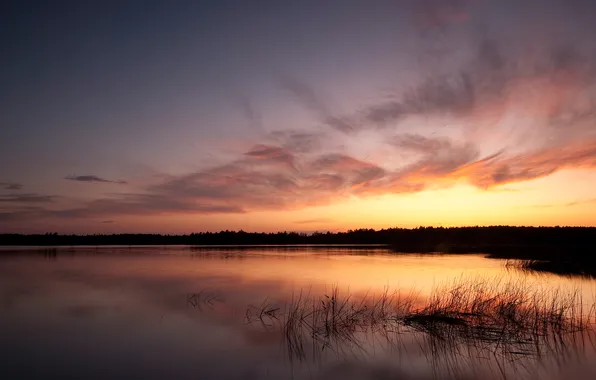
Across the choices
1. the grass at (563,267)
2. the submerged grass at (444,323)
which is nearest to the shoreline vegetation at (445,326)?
the submerged grass at (444,323)

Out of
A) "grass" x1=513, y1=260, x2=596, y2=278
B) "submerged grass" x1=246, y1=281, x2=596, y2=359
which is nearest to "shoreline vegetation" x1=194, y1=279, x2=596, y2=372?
"submerged grass" x1=246, y1=281, x2=596, y2=359

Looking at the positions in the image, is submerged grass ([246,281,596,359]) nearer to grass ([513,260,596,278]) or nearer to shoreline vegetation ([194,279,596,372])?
shoreline vegetation ([194,279,596,372])

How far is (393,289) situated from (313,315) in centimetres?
817

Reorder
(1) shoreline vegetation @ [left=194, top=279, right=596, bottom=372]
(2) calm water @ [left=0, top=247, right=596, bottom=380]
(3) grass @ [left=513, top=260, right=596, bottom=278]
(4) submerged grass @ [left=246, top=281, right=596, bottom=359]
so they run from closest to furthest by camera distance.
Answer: (2) calm water @ [left=0, top=247, right=596, bottom=380], (1) shoreline vegetation @ [left=194, top=279, right=596, bottom=372], (4) submerged grass @ [left=246, top=281, right=596, bottom=359], (3) grass @ [left=513, top=260, right=596, bottom=278]

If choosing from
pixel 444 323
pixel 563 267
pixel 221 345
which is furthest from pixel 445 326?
pixel 563 267

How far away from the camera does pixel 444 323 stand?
12539 mm

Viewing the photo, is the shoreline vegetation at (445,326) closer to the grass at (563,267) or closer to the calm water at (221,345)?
the calm water at (221,345)

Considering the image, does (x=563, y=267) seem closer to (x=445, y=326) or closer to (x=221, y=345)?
(x=445, y=326)

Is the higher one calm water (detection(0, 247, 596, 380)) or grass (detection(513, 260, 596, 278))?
grass (detection(513, 260, 596, 278))

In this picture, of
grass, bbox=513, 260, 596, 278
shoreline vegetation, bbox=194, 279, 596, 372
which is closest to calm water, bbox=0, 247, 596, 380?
shoreline vegetation, bbox=194, 279, 596, 372

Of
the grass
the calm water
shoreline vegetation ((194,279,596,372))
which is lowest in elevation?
the calm water

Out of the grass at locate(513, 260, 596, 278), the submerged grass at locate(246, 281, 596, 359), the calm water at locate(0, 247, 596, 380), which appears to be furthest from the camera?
the grass at locate(513, 260, 596, 278)

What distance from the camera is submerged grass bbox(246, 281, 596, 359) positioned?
414 inches

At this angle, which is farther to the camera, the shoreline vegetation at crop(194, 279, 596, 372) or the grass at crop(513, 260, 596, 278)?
the grass at crop(513, 260, 596, 278)
